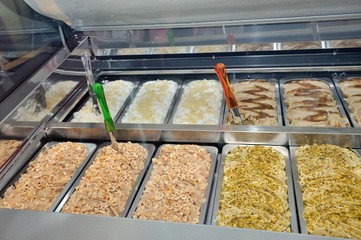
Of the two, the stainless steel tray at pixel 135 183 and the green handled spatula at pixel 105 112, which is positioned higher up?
the green handled spatula at pixel 105 112

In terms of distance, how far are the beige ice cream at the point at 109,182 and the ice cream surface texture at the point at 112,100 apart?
1.57 ft

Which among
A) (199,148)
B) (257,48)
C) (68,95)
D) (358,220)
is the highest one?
(257,48)

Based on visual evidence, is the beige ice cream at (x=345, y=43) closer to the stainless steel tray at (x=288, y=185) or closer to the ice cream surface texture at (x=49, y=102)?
the stainless steel tray at (x=288, y=185)

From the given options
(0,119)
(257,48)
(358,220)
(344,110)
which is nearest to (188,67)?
(257,48)

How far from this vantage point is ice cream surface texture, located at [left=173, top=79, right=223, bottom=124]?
256cm

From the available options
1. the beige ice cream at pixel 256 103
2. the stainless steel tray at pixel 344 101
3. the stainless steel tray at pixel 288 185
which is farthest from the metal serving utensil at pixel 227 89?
the stainless steel tray at pixel 344 101

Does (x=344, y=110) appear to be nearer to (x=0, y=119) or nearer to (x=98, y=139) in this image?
(x=98, y=139)

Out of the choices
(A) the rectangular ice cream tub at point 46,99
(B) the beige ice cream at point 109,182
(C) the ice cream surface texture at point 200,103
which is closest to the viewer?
(B) the beige ice cream at point 109,182

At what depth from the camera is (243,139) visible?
7.14 feet

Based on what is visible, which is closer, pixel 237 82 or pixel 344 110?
pixel 344 110

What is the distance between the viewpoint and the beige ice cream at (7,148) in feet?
6.82

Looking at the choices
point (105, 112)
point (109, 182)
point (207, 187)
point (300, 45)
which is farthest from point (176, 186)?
point (300, 45)

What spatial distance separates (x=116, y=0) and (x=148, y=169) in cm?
104

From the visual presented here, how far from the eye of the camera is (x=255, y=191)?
1.78 meters
